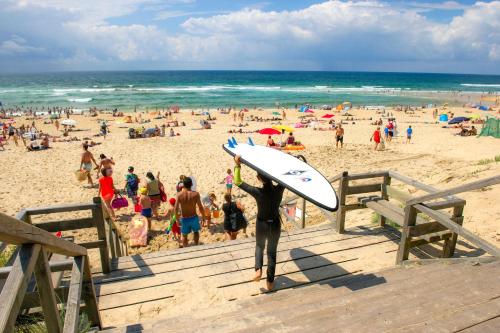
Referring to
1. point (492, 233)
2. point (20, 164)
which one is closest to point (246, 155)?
point (492, 233)

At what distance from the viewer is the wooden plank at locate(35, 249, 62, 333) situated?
2.06 meters

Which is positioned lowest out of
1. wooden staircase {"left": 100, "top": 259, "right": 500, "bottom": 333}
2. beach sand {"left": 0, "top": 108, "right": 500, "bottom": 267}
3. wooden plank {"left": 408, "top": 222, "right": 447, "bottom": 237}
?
beach sand {"left": 0, "top": 108, "right": 500, "bottom": 267}

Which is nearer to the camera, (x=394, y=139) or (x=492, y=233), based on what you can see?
(x=492, y=233)

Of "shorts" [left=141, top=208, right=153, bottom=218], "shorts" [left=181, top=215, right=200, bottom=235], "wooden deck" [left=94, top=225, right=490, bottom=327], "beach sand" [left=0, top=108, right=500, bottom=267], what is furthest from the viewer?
"shorts" [left=141, top=208, right=153, bottom=218]

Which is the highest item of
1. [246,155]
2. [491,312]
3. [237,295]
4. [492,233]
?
[246,155]

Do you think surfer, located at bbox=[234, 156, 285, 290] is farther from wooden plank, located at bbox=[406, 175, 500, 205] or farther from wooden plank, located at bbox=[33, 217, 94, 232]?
wooden plank, located at bbox=[33, 217, 94, 232]

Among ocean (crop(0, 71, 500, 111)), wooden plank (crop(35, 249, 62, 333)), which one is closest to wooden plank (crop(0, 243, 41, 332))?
wooden plank (crop(35, 249, 62, 333))

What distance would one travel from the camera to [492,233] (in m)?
5.31

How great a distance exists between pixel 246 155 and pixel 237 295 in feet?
6.70

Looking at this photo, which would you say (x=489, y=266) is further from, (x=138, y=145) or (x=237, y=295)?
(x=138, y=145)

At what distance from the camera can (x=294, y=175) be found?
438 cm

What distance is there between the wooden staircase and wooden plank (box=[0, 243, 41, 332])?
1494mm

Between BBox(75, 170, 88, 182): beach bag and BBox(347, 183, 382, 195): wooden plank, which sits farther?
BBox(75, 170, 88, 182): beach bag

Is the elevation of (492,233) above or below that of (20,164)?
above
